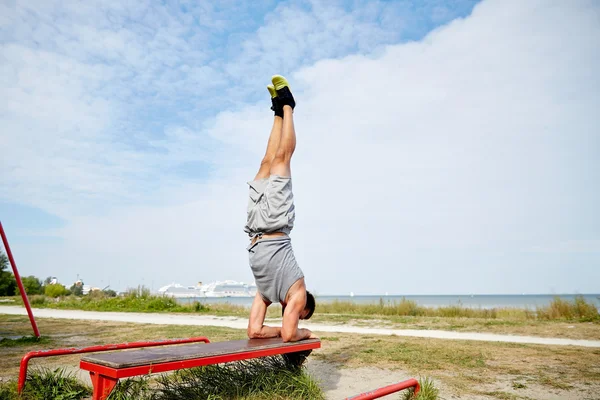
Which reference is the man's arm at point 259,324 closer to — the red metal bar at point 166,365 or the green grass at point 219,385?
the green grass at point 219,385

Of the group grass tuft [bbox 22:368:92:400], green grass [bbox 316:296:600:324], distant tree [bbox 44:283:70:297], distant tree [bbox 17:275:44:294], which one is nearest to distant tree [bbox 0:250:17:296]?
distant tree [bbox 17:275:44:294]

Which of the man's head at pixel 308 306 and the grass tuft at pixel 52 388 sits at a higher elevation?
the man's head at pixel 308 306

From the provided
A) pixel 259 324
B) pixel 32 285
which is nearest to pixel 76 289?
pixel 32 285

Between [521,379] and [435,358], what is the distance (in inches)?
59.7

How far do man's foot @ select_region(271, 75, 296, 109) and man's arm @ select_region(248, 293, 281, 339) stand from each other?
218 centimetres

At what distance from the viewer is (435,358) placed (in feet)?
22.0

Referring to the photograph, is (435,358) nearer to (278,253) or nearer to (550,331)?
(278,253)

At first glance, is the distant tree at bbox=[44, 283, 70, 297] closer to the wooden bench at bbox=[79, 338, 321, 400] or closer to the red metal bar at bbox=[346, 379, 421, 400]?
A: the wooden bench at bbox=[79, 338, 321, 400]

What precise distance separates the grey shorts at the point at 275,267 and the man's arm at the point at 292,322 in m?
0.15

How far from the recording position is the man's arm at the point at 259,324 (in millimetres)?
4422

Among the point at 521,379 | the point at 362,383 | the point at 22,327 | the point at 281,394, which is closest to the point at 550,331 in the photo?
the point at 521,379

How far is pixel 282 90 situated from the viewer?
15.5 feet

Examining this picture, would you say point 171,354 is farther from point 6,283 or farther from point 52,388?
point 6,283

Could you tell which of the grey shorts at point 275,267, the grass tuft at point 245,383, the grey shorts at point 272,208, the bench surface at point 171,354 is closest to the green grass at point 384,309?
the grass tuft at point 245,383
